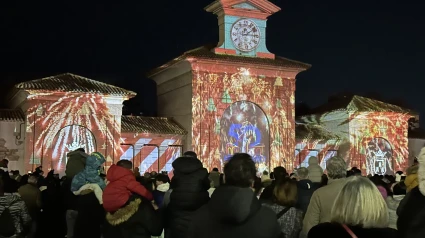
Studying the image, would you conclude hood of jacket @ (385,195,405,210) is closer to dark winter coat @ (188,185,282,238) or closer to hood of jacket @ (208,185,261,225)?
dark winter coat @ (188,185,282,238)

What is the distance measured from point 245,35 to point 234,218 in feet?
82.2

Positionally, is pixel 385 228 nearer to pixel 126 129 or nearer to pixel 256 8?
pixel 126 129

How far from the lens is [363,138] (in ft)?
103

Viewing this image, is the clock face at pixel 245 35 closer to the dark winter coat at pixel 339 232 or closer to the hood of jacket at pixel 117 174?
the hood of jacket at pixel 117 174

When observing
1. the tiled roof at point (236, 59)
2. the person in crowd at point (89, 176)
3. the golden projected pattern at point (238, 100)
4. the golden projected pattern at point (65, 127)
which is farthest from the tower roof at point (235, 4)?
the person in crowd at point (89, 176)

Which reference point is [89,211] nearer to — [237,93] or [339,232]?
[339,232]

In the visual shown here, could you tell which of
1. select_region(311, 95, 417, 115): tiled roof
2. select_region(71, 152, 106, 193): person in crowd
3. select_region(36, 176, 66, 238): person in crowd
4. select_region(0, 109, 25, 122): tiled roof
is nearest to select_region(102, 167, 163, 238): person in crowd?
select_region(71, 152, 106, 193): person in crowd

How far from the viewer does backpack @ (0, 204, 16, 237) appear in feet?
22.9

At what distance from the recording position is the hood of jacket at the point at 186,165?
6.02 meters

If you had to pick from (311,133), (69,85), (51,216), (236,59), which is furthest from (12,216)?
(311,133)

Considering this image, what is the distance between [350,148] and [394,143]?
2.87m

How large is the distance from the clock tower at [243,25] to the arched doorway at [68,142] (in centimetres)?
738

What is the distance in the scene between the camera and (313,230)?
3.33 meters

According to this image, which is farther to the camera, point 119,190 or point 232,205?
point 119,190
